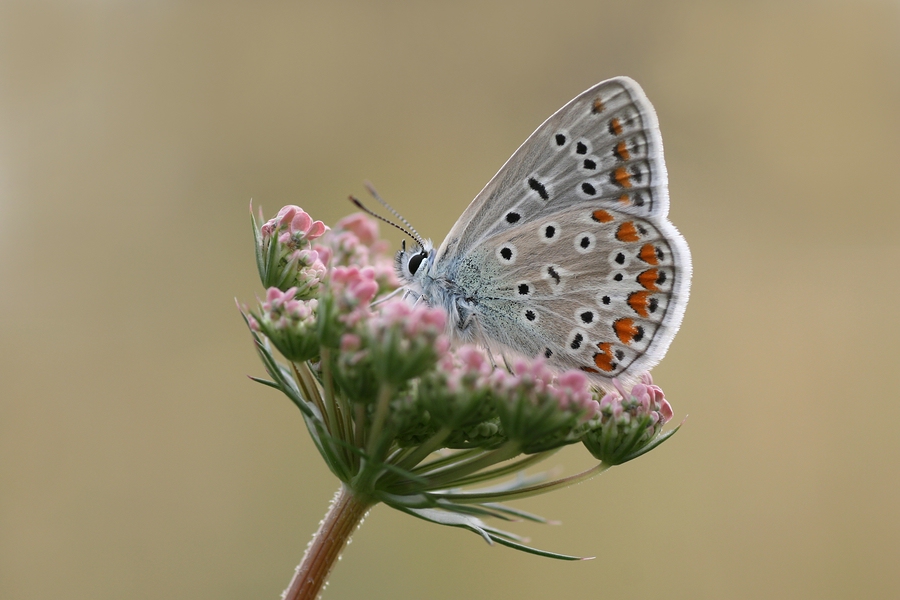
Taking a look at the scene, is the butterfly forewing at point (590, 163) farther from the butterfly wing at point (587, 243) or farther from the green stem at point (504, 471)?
the green stem at point (504, 471)

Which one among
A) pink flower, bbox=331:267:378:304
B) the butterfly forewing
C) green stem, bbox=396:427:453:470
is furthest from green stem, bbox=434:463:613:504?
the butterfly forewing

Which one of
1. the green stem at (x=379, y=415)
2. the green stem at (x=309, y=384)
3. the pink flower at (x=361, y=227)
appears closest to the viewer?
the green stem at (x=379, y=415)

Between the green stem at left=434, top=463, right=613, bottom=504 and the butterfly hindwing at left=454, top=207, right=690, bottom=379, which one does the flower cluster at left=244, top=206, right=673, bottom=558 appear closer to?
the green stem at left=434, top=463, right=613, bottom=504

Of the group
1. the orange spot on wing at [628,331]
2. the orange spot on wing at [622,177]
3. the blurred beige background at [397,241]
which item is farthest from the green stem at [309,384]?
the blurred beige background at [397,241]

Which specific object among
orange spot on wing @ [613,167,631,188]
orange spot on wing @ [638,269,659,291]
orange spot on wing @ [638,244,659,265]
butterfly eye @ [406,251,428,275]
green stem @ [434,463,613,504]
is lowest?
green stem @ [434,463,613,504]

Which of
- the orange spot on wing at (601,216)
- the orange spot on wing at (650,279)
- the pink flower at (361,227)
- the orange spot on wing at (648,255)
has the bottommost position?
the orange spot on wing at (650,279)

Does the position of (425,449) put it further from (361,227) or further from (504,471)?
(361,227)

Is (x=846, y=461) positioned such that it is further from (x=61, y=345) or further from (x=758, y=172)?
(x=61, y=345)
